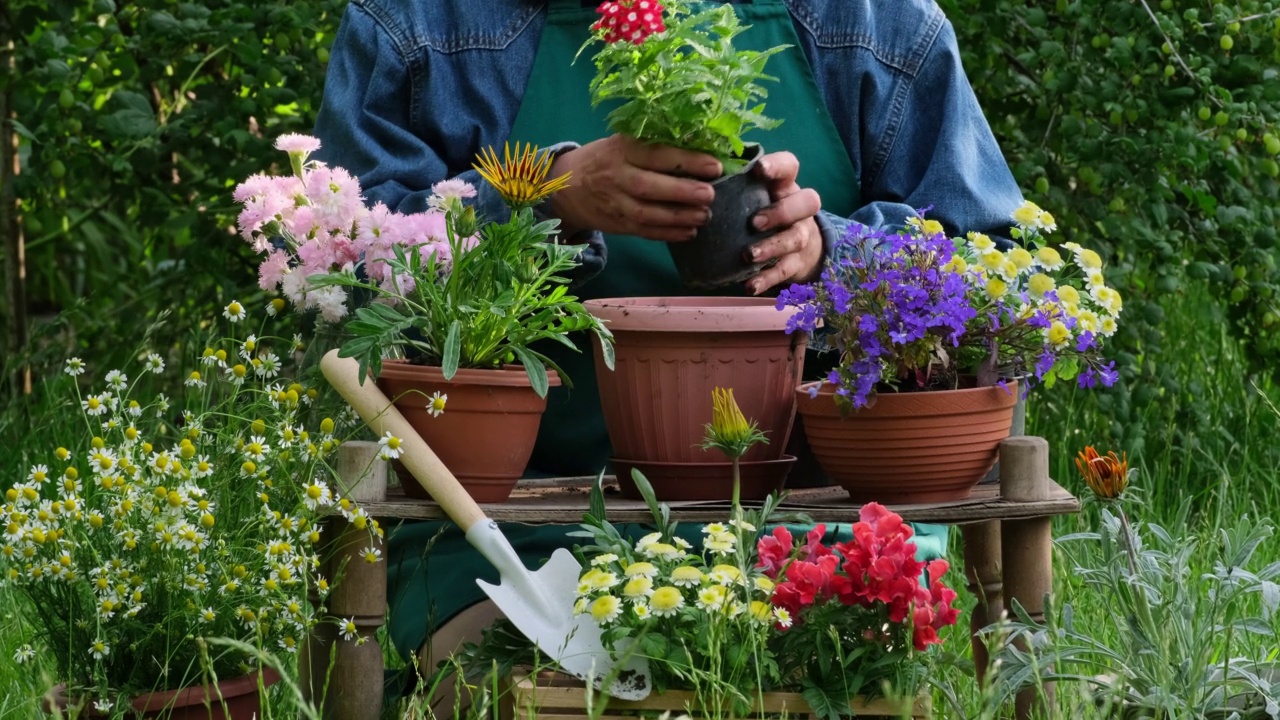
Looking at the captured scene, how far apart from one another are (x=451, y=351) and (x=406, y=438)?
120 millimetres

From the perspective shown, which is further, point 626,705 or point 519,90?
point 519,90

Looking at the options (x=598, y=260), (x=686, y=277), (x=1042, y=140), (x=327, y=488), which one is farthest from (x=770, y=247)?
(x=1042, y=140)

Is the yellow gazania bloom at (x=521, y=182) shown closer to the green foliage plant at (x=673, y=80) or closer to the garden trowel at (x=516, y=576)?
the green foliage plant at (x=673, y=80)

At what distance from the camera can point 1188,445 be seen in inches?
133

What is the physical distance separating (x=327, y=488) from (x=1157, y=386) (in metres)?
2.21

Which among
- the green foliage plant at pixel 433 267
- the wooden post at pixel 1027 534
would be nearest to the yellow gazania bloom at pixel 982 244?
the wooden post at pixel 1027 534

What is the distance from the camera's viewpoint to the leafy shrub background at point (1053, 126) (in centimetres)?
312

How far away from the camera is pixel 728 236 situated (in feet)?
6.17

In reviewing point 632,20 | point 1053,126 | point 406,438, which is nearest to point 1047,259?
point 632,20

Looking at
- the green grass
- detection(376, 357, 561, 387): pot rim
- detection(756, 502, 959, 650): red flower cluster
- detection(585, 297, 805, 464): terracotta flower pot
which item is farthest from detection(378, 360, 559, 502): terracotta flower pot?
the green grass

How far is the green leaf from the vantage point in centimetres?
169

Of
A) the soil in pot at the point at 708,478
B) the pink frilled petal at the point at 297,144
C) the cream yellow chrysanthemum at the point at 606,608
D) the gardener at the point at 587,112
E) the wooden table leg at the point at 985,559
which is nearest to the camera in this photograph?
the cream yellow chrysanthemum at the point at 606,608

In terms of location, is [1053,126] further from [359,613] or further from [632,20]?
[359,613]

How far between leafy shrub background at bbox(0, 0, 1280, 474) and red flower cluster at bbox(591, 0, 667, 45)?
1.38 meters
